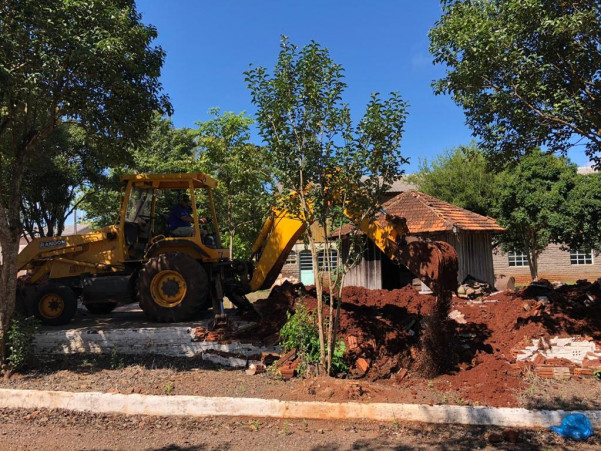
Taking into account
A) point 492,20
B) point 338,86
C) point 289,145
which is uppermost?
point 492,20

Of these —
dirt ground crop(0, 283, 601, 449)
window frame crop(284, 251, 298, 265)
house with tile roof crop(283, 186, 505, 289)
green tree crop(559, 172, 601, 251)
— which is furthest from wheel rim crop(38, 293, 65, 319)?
window frame crop(284, 251, 298, 265)

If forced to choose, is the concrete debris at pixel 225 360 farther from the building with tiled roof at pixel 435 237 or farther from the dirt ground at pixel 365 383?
the building with tiled roof at pixel 435 237

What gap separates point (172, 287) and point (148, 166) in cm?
1365

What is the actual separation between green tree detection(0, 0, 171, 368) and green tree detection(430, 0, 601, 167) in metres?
5.20

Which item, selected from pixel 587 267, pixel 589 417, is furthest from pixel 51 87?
pixel 587 267

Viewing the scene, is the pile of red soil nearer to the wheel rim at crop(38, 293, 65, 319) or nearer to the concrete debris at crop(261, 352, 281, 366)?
the concrete debris at crop(261, 352, 281, 366)

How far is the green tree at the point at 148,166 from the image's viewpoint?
16.6 m

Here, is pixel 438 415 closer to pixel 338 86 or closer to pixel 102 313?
pixel 338 86

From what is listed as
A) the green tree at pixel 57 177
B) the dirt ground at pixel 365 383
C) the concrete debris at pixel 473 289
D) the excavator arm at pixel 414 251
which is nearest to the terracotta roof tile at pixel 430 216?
the concrete debris at pixel 473 289

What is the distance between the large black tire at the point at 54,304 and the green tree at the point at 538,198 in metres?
15.5

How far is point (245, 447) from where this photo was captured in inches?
188

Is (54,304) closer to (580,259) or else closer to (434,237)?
(434,237)

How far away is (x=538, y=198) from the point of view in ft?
61.8

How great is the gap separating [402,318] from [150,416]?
4.27 metres
